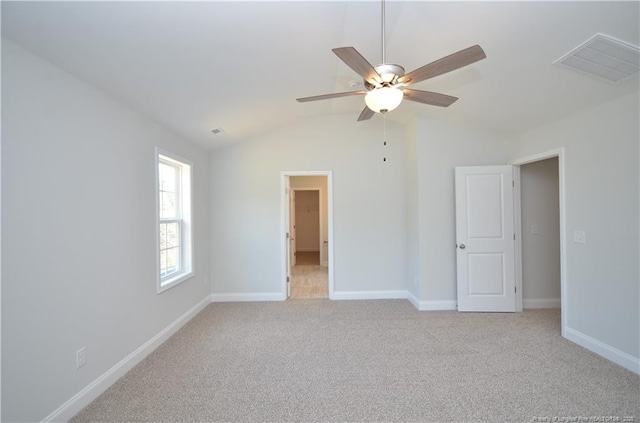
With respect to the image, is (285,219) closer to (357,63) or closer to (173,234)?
(173,234)

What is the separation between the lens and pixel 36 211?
5.75ft

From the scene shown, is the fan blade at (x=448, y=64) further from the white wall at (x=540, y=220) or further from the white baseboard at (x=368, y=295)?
the white baseboard at (x=368, y=295)

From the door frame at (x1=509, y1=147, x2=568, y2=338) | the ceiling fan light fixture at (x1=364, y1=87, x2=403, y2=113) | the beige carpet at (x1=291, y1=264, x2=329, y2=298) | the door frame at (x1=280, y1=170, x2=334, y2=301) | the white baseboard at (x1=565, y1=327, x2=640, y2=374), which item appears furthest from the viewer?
the beige carpet at (x1=291, y1=264, x2=329, y2=298)

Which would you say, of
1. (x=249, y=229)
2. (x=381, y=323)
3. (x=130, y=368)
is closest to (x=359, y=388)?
(x=381, y=323)

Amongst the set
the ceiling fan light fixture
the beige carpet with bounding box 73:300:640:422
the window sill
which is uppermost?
the ceiling fan light fixture

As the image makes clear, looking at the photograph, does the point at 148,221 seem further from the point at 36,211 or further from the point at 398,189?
the point at 398,189

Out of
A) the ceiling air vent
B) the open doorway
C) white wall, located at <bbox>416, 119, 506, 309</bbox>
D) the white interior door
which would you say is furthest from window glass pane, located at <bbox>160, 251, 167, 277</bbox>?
the ceiling air vent

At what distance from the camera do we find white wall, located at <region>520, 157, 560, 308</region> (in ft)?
13.2

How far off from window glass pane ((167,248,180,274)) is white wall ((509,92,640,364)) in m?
4.47

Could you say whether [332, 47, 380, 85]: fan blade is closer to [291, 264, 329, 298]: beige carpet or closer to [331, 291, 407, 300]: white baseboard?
[331, 291, 407, 300]: white baseboard

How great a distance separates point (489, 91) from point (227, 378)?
364cm

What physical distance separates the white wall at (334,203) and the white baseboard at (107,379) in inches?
52.5

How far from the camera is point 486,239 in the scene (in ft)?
12.7

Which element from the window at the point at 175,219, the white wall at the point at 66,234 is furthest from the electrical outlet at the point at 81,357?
the window at the point at 175,219
